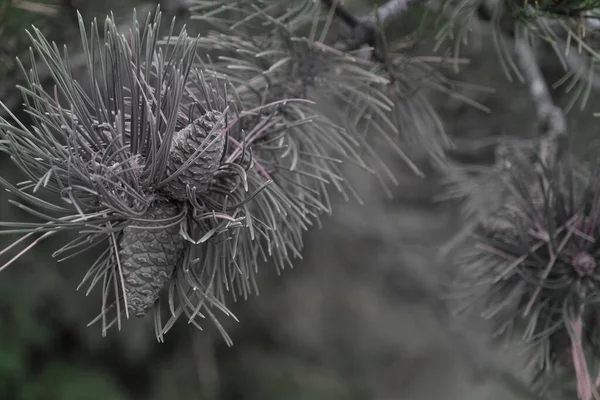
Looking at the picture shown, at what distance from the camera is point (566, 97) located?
69 centimetres

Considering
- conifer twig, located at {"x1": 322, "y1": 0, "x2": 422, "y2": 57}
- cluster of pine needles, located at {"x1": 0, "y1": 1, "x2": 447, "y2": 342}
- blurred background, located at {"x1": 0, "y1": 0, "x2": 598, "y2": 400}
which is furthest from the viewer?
blurred background, located at {"x1": 0, "y1": 0, "x2": 598, "y2": 400}

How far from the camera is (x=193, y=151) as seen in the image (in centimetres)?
29

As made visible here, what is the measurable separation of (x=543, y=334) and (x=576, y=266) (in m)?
0.05

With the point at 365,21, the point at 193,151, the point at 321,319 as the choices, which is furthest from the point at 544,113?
the point at 321,319

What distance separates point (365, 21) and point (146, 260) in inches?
9.9

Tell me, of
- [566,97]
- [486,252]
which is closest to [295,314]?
[566,97]

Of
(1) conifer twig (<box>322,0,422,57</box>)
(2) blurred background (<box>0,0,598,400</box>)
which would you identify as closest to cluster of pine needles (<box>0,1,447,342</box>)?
(1) conifer twig (<box>322,0,422,57</box>)

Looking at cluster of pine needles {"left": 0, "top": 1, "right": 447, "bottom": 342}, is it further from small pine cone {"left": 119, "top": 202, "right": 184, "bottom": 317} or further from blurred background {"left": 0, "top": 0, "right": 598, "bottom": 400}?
blurred background {"left": 0, "top": 0, "right": 598, "bottom": 400}

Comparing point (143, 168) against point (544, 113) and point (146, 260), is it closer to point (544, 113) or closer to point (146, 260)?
point (146, 260)

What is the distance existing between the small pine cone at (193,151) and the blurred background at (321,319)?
27 cm

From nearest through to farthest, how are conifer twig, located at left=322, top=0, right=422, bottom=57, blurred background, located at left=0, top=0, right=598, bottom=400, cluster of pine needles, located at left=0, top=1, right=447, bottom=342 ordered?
cluster of pine needles, located at left=0, top=1, right=447, bottom=342 → conifer twig, located at left=322, top=0, right=422, bottom=57 → blurred background, located at left=0, top=0, right=598, bottom=400

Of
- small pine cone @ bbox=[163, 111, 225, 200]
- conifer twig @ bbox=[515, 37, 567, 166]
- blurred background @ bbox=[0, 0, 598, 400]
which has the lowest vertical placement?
blurred background @ bbox=[0, 0, 598, 400]

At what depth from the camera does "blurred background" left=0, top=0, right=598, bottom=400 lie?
774mm

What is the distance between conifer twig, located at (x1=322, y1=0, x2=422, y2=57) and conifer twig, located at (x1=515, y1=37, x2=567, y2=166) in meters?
0.12
